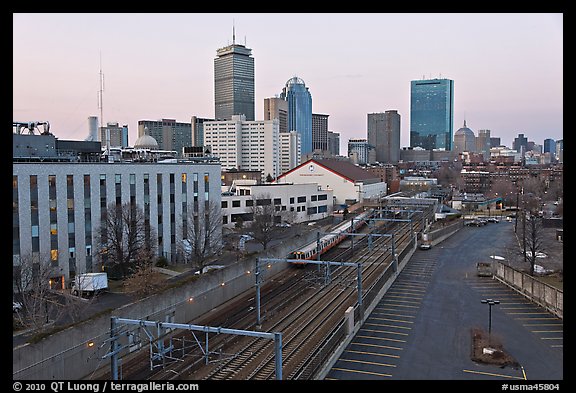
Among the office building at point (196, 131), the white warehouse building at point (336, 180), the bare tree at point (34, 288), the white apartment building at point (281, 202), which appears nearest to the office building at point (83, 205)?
the bare tree at point (34, 288)

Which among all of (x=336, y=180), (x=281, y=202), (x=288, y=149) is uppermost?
(x=288, y=149)

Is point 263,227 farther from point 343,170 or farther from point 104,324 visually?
point 343,170

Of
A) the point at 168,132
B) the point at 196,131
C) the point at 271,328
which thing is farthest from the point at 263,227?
the point at 168,132

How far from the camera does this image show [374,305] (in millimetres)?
22500

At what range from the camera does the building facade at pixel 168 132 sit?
17600 centimetres

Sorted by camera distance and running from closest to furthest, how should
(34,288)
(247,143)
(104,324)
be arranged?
(104,324), (34,288), (247,143)

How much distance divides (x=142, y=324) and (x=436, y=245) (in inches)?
1353

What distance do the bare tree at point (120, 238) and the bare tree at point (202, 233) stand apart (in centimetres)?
349

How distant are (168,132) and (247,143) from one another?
57548mm

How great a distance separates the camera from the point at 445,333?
19.2m

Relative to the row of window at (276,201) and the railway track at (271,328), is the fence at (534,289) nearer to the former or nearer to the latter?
the railway track at (271,328)

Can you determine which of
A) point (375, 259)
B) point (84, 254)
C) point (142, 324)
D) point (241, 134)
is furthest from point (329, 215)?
point (241, 134)

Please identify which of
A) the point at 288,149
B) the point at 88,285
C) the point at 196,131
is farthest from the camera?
the point at 196,131

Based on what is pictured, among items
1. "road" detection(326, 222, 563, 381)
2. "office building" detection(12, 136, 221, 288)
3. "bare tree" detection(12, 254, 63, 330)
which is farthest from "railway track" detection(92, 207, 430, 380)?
A: "office building" detection(12, 136, 221, 288)
